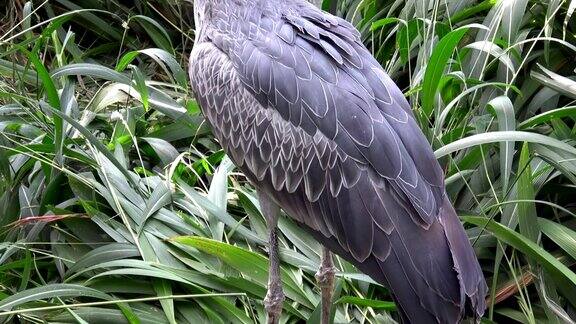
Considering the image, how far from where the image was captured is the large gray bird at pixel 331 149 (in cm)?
259

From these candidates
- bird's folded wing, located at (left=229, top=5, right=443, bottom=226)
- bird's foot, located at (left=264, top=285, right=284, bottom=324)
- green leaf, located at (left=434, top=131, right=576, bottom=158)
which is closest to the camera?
bird's folded wing, located at (left=229, top=5, right=443, bottom=226)

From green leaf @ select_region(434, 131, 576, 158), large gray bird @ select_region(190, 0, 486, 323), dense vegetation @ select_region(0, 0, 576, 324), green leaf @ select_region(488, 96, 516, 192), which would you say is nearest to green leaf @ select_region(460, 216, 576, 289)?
dense vegetation @ select_region(0, 0, 576, 324)

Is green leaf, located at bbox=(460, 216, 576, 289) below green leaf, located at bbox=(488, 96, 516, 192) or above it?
below

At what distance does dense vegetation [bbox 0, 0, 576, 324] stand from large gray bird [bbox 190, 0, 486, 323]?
31cm

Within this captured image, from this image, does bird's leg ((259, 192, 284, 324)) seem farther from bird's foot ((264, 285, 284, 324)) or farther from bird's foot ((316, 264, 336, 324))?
bird's foot ((316, 264, 336, 324))

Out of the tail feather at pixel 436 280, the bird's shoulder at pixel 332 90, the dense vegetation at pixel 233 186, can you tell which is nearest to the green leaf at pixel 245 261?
the dense vegetation at pixel 233 186

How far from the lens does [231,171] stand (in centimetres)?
357

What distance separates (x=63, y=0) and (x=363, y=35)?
1506 mm

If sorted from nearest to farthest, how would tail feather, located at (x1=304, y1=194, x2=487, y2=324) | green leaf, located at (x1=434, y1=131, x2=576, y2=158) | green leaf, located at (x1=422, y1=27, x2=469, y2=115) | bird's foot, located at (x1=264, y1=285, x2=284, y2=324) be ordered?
tail feather, located at (x1=304, y1=194, x2=487, y2=324)
bird's foot, located at (x1=264, y1=285, x2=284, y2=324)
green leaf, located at (x1=434, y1=131, x2=576, y2=158)
green leaf, located at (x1=422, y1=27, x2=469, y2=115)

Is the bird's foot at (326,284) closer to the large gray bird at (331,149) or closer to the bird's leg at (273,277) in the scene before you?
the large gray bird at (331,149)

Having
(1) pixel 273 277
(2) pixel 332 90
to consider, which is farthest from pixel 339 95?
(1) pixel 273 277

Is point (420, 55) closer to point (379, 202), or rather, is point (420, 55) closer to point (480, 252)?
point (480, 252)

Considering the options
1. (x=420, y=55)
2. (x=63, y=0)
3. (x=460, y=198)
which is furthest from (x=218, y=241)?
(x=63, y=0)

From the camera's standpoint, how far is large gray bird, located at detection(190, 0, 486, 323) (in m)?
2.59
